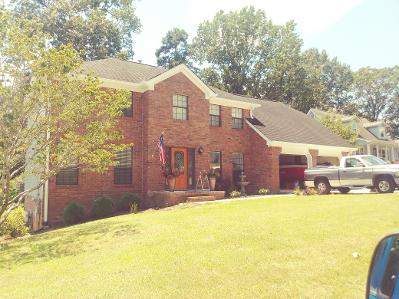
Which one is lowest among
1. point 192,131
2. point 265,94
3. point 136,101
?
point 192,131

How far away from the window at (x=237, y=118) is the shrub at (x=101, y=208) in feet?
36.4

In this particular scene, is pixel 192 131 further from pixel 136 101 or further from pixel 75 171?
pixel 75 171

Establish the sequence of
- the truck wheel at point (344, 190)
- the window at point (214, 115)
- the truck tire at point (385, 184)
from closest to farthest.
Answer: the truck tire at point (385, 184)
the truck wheel at point (344, 190)
the window at point (214, 115)

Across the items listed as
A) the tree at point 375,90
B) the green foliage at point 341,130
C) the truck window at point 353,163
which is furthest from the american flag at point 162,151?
the tree at point 375,90

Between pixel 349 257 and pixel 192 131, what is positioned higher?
pixel 192 131

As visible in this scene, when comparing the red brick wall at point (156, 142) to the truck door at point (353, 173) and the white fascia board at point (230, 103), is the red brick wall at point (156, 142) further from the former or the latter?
the truck door at point (353, 173)

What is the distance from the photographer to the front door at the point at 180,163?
20.8 meters

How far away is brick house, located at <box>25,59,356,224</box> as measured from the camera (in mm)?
18406

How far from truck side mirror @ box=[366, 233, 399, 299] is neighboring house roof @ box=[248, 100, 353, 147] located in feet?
71.8

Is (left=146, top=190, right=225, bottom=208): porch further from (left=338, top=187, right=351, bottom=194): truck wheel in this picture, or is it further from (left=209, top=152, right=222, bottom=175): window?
Answer: (left=338, top=187, right=351, bottom=194): truck wheel

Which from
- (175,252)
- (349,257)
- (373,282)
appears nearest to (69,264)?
(175,252)

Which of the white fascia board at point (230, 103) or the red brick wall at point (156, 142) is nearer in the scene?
the red brick wall at point (156, 142)

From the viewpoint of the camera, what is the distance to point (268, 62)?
51062 mm

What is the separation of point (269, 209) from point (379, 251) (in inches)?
449
